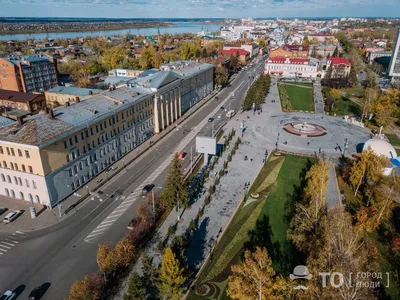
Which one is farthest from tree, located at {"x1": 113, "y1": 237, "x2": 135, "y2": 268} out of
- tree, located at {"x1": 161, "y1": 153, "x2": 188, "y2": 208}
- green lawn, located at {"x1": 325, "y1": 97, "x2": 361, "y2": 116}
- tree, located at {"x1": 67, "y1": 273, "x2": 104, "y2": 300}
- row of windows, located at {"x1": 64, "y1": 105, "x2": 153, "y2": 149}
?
green lawn, located at {"x1": 325, "y1": 97, "x2": 361, "y2": 116}

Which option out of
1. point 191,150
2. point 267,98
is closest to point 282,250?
point 191,150

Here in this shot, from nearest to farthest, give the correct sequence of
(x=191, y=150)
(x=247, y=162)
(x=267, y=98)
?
(x=247, y=162) < (x=191, y=150) < (x=267, y=98)

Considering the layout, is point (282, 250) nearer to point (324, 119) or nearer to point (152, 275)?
point (152, 275)

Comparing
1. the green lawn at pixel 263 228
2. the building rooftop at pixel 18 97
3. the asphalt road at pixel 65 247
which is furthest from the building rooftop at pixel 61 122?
the building rooftop at pixel 18 97

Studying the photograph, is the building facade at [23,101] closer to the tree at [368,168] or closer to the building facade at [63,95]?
the building facade at [63,95]

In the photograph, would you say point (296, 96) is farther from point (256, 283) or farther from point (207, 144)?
point (256, 283)

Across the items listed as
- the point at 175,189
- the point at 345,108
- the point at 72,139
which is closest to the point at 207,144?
the point at 175,189

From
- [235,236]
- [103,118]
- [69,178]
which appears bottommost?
[235,236]

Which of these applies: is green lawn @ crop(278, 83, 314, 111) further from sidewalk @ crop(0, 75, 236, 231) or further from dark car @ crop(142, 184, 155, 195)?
dark car @ crop(142, 184, 155, 195)
